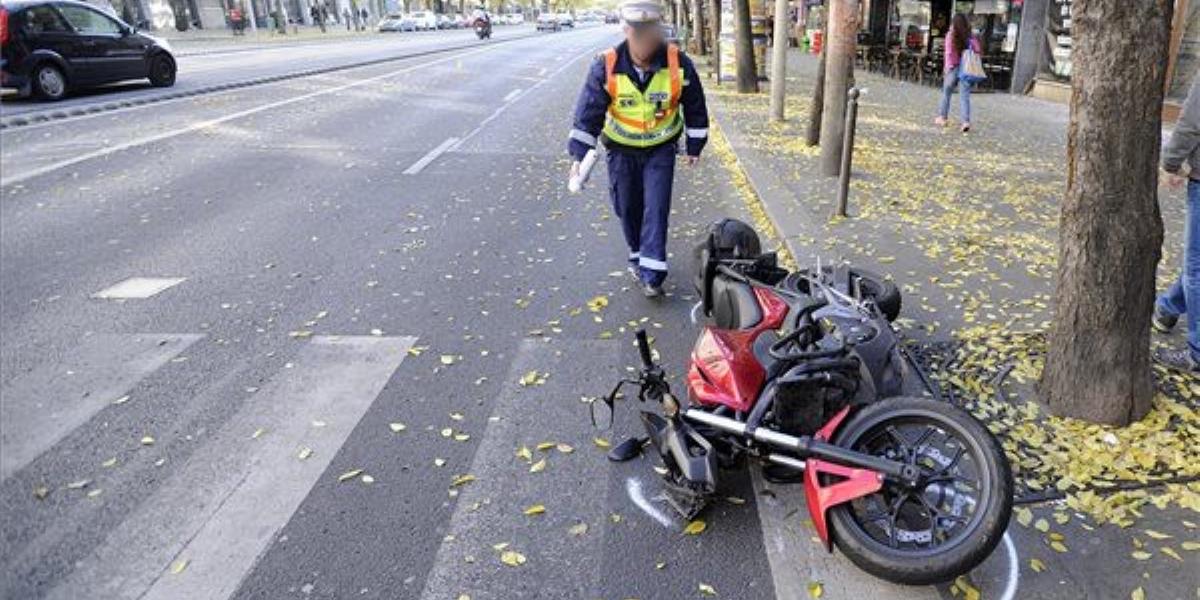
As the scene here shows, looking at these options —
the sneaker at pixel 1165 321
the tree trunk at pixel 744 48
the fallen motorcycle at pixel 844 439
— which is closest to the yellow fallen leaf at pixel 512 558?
the fallen motorcycle at pixel 844 439

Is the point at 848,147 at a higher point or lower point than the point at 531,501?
higher

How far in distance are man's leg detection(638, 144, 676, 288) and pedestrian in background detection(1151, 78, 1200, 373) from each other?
112 inches

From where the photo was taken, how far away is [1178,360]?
425cm

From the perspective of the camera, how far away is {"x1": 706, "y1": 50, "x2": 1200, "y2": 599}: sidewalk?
3.00 meters

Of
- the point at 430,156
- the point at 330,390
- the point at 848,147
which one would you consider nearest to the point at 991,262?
the point at 848,147

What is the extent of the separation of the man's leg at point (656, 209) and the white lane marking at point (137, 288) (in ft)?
11.7

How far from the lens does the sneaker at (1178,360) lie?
418 centimetres

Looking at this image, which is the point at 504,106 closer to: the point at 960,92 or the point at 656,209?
the point at 960,92

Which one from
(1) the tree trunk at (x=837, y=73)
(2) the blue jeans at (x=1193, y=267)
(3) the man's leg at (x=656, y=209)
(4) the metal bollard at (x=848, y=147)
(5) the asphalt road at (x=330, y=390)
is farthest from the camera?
(1) the tree trunk at (x=837, y=73)

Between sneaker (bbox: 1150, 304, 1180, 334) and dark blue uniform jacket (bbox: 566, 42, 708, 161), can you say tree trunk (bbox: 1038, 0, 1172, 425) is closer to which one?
sneaker (bbox: 1150, 304, 1180, 334)

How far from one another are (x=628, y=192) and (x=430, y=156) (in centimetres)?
599

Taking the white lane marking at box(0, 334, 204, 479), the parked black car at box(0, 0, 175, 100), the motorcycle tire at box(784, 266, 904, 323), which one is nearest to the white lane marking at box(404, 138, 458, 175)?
the white lane marking at box(0, 334, 204, 479)

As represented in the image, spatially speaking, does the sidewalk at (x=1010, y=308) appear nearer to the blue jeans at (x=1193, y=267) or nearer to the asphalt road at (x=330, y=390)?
the blue jeans at (x=1193, y=267)

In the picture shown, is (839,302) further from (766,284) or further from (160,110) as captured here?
(160,110)
